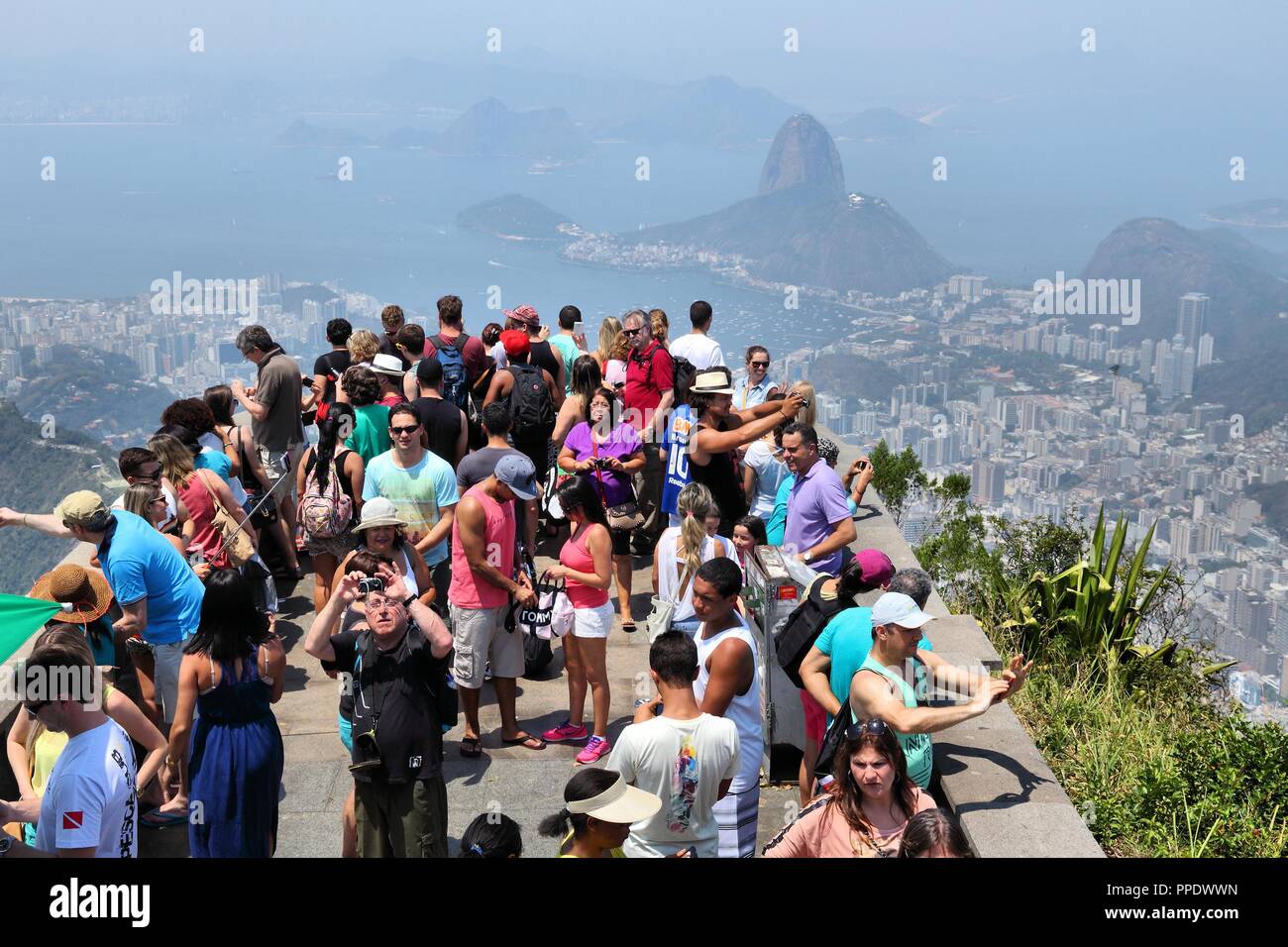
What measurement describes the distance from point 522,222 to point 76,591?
18844 cm

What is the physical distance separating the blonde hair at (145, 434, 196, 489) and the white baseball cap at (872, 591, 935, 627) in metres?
4.13

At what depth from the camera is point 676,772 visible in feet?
14.3

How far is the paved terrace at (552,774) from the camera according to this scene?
5.45 meters

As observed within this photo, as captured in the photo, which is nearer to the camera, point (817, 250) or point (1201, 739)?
point (1201, 739)

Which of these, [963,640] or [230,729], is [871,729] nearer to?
[230,729]

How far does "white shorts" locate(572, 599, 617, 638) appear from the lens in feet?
21.4

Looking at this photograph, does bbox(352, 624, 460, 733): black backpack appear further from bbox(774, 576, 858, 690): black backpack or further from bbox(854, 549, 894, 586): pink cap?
bbox(854, 549, 894, 586): pink cap

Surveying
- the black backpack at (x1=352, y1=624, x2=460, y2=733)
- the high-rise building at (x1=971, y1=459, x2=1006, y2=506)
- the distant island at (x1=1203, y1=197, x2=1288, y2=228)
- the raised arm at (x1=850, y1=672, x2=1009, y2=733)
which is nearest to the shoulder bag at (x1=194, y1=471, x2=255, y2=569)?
the black backpack at (x1=352, y1=624, x2=460, y2=733)

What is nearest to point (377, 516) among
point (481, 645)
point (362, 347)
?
point (481, 645)

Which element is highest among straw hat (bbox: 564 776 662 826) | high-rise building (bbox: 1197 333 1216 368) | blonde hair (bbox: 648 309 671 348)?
blonde hair (bbox: 648 309 671 348)

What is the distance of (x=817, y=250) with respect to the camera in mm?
148500
